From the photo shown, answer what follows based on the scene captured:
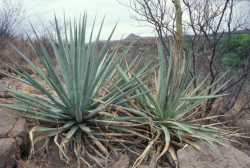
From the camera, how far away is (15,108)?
4.42 m

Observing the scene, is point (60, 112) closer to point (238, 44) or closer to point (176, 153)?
point (176, 153)

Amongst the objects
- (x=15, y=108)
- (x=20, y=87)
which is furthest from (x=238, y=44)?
(x=15, y=108)

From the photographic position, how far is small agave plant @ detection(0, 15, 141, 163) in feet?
13.8

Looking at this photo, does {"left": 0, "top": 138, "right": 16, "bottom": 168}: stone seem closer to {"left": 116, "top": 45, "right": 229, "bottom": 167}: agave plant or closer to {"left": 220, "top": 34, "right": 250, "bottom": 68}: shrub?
{"left": 116, "top": 45, "right": 229, "bottom": 167}: agave plant

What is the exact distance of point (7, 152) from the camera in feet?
12.6

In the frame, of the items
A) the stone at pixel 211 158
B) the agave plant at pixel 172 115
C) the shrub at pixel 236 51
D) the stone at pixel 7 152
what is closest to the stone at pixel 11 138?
the stone at pixel 7 152

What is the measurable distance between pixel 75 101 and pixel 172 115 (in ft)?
4.18

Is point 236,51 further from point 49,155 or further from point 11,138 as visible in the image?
point 11,138

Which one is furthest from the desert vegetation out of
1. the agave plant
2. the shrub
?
the shrub

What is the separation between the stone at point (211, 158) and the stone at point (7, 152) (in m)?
1.80

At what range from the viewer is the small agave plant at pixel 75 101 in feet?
13.8

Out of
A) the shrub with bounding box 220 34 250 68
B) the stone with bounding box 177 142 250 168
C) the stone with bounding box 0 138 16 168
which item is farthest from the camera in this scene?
the shrub with bounding box 220 34 250 68

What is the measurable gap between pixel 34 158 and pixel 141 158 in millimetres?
1153

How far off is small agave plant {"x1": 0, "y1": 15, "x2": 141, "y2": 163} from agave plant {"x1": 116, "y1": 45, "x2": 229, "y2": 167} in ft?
1.14
